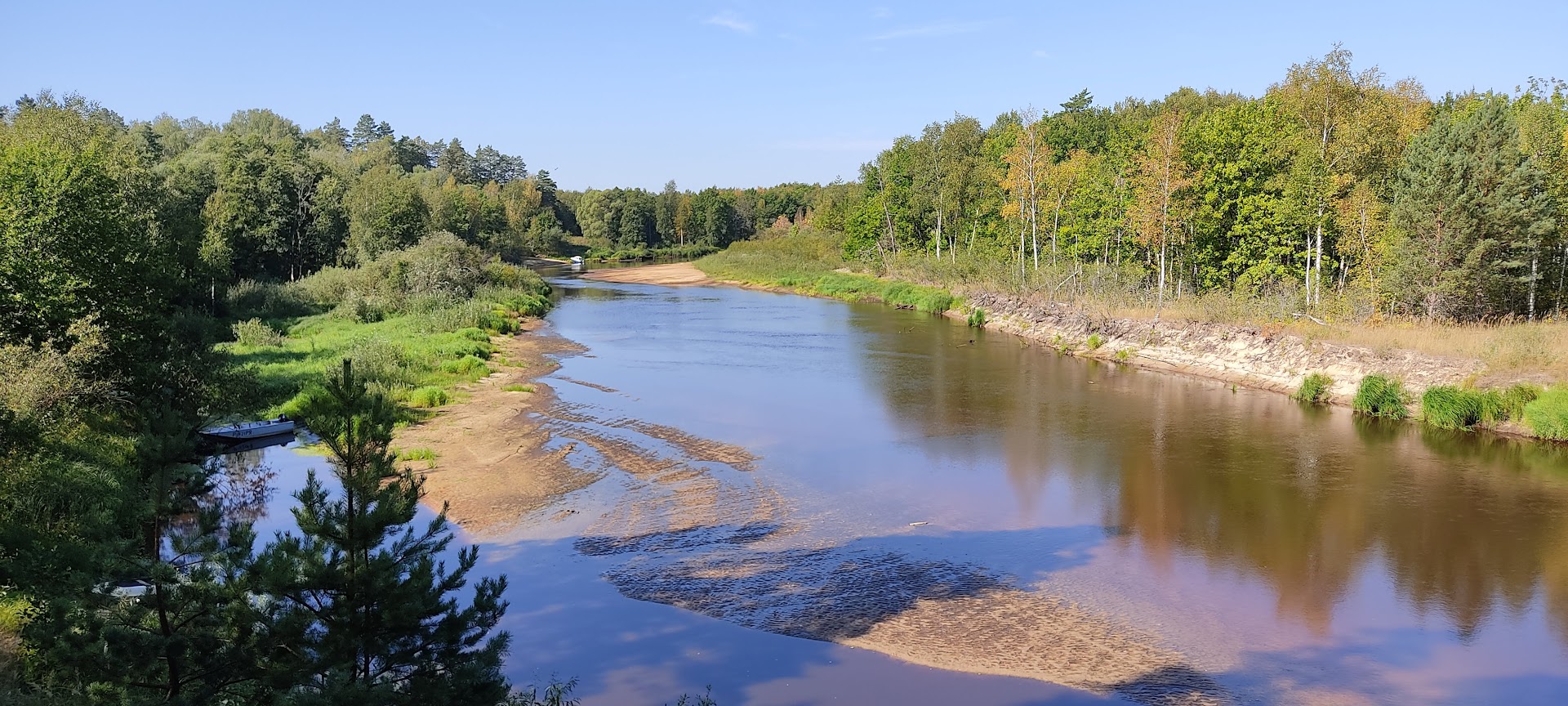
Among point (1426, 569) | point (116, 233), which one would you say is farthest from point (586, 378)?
point (1426, 569)

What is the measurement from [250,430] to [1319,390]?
2835 cm

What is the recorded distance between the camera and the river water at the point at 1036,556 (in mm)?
11430

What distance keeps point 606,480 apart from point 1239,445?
48.9 feet

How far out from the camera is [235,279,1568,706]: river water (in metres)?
11.4

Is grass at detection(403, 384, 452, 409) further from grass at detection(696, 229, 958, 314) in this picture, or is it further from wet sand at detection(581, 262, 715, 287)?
wet sand at detection(581, 262, 715, 287)

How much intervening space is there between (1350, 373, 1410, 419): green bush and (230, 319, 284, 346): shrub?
34.4 m

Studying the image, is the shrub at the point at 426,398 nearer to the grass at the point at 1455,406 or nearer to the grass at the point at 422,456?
the grass at the point at 422,456

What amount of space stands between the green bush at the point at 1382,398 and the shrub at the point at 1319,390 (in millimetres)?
997

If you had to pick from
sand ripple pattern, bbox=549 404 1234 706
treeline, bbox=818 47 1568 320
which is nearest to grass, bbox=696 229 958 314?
treeline, bbox=818 47 1568 320

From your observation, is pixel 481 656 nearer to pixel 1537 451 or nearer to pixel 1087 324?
pixel 1537 451

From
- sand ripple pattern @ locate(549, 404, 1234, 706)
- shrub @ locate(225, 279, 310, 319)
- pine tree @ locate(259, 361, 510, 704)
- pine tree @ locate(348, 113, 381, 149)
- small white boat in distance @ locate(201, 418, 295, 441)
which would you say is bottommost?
sand ripple pattern @ locate(549, 404, 1234, 706)

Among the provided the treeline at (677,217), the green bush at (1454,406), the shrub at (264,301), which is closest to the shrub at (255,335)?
the shrub at (264,301)

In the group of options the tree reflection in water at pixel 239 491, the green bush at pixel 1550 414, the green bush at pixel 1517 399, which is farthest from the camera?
the green bush at pixel 1517 399

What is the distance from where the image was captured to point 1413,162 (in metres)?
28.3
